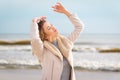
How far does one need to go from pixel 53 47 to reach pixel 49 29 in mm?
175

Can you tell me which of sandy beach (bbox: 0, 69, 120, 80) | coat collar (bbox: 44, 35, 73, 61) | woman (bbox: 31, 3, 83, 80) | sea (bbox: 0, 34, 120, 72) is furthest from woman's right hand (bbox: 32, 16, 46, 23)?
sea (bbox: 0, 34, 120, 72)

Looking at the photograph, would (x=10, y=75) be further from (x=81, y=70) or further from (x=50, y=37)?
(x=50, y=37)

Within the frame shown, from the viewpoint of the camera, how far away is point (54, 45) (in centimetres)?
391

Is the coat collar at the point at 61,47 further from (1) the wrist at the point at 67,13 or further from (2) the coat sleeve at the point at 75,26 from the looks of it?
(1) the wrist at the point at 67,13

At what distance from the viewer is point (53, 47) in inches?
153

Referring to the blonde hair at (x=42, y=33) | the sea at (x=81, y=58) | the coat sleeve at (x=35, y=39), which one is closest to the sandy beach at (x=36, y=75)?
the sea at (x=81, y=58)

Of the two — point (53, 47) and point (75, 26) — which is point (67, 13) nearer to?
point (75, 26)

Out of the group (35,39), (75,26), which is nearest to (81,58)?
(75,26)

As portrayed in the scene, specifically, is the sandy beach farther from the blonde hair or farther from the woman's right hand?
the woman's right hand

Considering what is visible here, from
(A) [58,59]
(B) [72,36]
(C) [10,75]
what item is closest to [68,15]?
(B) [72,36]

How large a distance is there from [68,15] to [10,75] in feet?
16.8

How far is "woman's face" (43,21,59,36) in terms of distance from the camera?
3912 millimetres

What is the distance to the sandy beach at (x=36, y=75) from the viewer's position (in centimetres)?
852

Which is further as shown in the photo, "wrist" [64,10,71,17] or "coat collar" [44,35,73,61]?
"wrist" [64,10,71,17]
